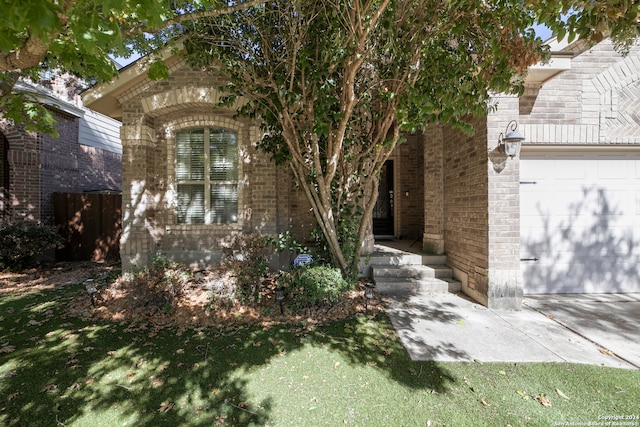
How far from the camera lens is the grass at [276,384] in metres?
2.36

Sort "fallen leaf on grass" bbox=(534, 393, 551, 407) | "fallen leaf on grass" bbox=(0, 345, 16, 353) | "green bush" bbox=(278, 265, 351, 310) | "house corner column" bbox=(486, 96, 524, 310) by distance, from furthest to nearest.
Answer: "house corner column" bbox=(486, 96, 524, 310) → "green bush" bbox=(278, 265, 351, 310) → "fallen leaf on grass" bbox=(0, 345, 16, 353) → "fallen leaf on grass" bbox=(534, 393, 551, 407)

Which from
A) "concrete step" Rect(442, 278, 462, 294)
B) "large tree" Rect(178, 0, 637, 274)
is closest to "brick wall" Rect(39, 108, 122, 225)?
"large tree" Rect(178, 0, 637, 274)

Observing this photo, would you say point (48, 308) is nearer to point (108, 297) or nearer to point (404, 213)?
point (108, 297)

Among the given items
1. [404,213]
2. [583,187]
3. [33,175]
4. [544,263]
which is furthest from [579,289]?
[33,175]

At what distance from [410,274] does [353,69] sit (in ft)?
12.7

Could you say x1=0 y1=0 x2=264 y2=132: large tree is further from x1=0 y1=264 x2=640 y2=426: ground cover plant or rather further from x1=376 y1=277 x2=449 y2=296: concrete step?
x1=376 y1=277 x2=449 y2=296: concrete step

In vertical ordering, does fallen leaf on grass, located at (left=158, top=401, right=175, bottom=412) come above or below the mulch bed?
below

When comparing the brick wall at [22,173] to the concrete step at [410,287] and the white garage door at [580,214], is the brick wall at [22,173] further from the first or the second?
the white garage door at [580,214]

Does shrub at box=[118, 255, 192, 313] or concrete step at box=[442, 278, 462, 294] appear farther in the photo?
concrete step at box=[442, 278, 462, 294]

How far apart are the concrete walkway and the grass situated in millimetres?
247

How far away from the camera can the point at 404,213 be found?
28.2ft

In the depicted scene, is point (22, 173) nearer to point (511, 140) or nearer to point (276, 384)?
point (276, 384)

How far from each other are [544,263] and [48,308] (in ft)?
29.2

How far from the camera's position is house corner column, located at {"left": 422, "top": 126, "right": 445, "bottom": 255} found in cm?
598
